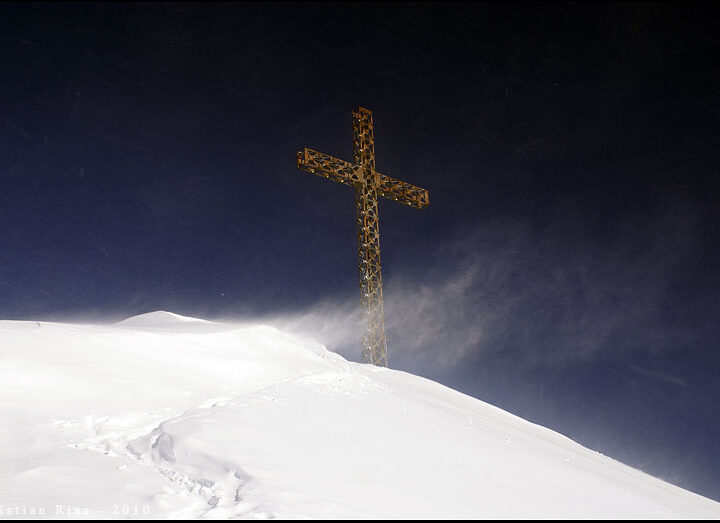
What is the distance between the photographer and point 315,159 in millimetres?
22438

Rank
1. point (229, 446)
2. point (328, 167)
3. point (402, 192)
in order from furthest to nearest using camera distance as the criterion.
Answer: point (402, 192), point (328, 167), point (229, 446)

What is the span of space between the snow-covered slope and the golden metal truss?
435 inches

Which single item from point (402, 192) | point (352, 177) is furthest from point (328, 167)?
point (402, 192)

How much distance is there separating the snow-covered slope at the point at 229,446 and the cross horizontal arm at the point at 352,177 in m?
13.7

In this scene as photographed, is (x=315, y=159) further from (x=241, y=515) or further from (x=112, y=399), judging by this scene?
(x=241, y=515)

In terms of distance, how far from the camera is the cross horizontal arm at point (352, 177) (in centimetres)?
2230

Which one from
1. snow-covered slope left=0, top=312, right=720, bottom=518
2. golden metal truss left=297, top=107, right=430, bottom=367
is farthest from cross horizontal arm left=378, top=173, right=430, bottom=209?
snow-covered slope left=0, top=312, right=720, bottom=518

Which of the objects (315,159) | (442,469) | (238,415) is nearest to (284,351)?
(238,415)

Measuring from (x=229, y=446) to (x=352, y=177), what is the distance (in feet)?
62.5

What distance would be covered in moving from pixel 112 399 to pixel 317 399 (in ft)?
11.3

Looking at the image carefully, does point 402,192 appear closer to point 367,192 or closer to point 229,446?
point 367,192

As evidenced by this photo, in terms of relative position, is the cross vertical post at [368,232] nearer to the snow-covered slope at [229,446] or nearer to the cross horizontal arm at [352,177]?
the cross horizontal arm at [352,177]

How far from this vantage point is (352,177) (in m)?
23.4

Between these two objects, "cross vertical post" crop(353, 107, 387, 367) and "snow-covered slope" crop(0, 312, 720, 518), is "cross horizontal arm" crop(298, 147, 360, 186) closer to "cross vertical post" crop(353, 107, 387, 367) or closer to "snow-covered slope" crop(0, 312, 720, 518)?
"cross vertical post" crop(353, 107, 387, 367)
